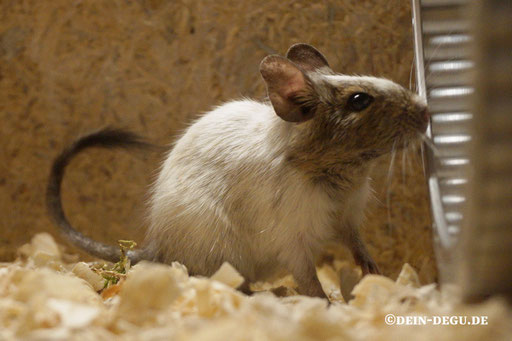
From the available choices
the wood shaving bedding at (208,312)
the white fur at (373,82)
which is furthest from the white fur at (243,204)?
the wood shaving bedding at (208,312)

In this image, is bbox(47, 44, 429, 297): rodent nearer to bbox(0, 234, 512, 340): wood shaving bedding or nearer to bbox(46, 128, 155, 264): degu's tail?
bbox(46, 128, 155, 264): degu's tail

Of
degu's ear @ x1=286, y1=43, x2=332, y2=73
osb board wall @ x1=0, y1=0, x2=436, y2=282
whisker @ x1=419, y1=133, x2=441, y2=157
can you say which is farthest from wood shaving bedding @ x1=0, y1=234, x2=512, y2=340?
osb board wall @ x1=0, y1=0, x2=436, y2=282

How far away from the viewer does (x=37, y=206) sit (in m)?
3.62

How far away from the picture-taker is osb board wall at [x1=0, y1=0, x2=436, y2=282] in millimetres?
3227

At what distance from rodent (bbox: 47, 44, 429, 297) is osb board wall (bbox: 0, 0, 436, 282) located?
585 mm

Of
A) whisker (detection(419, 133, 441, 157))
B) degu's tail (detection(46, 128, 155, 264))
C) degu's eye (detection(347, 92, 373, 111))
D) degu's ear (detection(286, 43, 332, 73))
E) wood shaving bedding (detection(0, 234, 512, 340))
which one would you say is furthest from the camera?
degu's tail (detection(46, 128, 155, 264))

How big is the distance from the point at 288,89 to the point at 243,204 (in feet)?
1.68

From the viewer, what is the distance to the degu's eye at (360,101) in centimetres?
229

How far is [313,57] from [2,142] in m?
1.95

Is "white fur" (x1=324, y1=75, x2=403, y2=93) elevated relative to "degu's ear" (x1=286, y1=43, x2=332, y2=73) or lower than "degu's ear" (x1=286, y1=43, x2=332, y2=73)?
lower

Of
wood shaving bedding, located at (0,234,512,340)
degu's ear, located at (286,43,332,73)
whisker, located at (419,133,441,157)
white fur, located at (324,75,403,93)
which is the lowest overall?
wood shaving bedding, located at (0,234,512,340)

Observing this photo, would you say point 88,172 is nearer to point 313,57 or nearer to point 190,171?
point 190,171

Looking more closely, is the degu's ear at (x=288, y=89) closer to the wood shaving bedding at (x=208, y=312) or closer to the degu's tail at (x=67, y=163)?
the wood shaving bedding at (x=208, y=312)

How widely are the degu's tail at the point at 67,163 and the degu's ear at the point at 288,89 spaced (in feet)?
3.03
